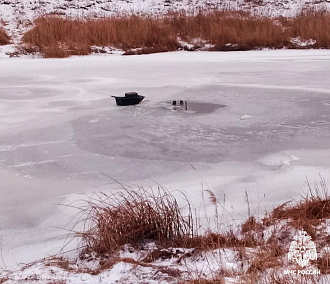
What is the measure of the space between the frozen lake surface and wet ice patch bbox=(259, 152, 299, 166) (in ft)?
0.06

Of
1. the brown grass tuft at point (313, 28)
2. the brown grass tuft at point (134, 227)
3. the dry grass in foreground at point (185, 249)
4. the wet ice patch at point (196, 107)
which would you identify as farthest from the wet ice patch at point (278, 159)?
the brown grass tuft at point (313, 28)

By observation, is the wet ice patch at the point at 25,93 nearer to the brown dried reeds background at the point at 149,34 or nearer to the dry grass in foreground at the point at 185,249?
the brown dried reeds background at the point at 149,34

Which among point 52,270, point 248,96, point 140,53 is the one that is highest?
point 140,53

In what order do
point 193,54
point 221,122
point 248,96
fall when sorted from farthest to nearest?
point 193,54 < point 248,96 < point 221,122

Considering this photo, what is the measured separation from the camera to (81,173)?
2.87 m

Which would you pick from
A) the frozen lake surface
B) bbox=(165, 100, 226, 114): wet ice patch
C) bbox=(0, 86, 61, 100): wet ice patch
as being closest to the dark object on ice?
the frozen lake surface

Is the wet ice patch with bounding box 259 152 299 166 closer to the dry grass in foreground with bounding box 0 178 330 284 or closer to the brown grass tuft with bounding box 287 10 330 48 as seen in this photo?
the dry grass in foreground with bounding box 0 178 330 284

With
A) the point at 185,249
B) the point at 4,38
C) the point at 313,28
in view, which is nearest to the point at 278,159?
the point at 185,249

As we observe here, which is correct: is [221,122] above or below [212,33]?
below

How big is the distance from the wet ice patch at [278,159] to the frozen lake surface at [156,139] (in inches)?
0.8

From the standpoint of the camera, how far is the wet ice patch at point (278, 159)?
296 centimetres

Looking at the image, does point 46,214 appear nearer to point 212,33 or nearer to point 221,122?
point 221,122

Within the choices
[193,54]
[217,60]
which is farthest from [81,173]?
[193,54]

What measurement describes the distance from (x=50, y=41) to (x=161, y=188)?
703 cm
